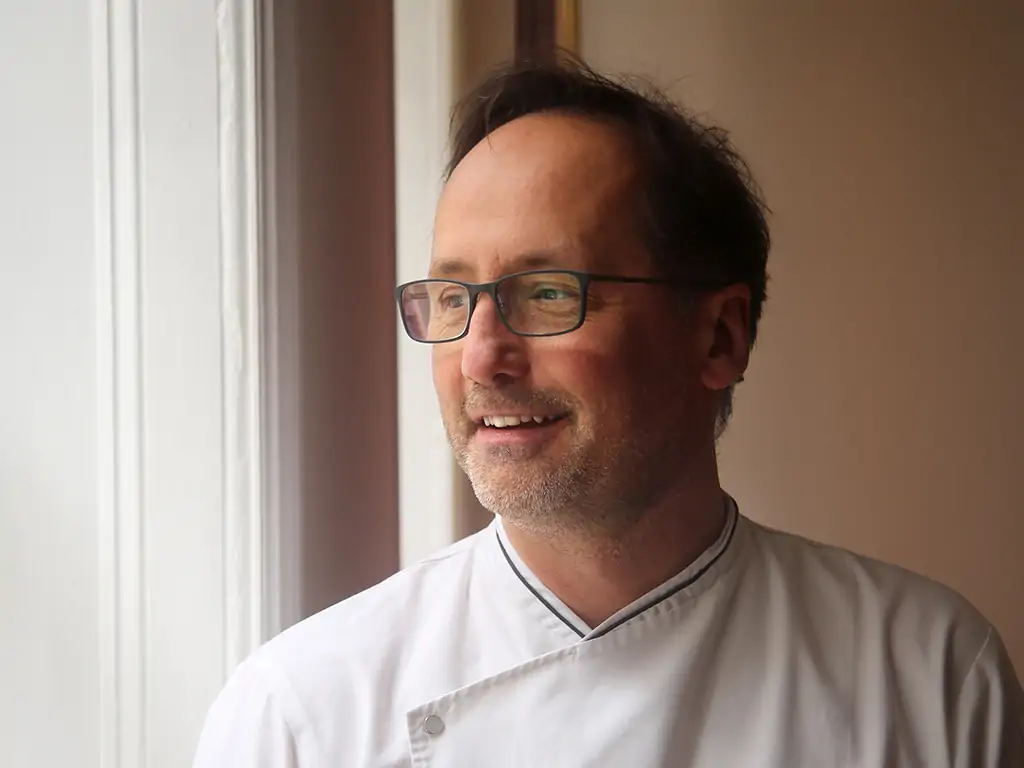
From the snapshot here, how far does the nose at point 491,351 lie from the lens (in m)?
0.71

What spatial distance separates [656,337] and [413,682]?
0.40 meters

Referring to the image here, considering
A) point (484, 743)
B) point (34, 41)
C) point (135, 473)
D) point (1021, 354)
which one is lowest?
point (484, 743)

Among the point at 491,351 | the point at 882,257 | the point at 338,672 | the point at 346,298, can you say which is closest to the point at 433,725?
the point at 338,672

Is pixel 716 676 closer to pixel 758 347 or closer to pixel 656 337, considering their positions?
pixel 656 337

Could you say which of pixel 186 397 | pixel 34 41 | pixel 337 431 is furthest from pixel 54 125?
pixel 337 431

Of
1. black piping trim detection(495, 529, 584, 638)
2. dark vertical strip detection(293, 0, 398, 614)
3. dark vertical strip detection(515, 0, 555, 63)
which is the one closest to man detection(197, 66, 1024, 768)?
black piping trim detection(495, 529, 584, 638)

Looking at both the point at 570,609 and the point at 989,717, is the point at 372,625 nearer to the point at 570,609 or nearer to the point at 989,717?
the point at 570,609

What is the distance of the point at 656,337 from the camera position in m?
0.75

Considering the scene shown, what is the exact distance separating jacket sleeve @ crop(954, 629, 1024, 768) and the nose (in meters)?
0.53

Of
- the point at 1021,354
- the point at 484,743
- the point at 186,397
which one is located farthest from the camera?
the point at 1021,354

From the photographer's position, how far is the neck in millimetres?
790

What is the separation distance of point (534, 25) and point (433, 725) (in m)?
0.98

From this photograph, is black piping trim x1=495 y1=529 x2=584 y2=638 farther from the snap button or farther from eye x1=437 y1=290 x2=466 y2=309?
eye x1=437 y1=290 x2=466 y2=309

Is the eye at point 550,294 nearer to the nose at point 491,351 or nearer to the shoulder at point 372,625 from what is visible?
the nose at point 491,351
